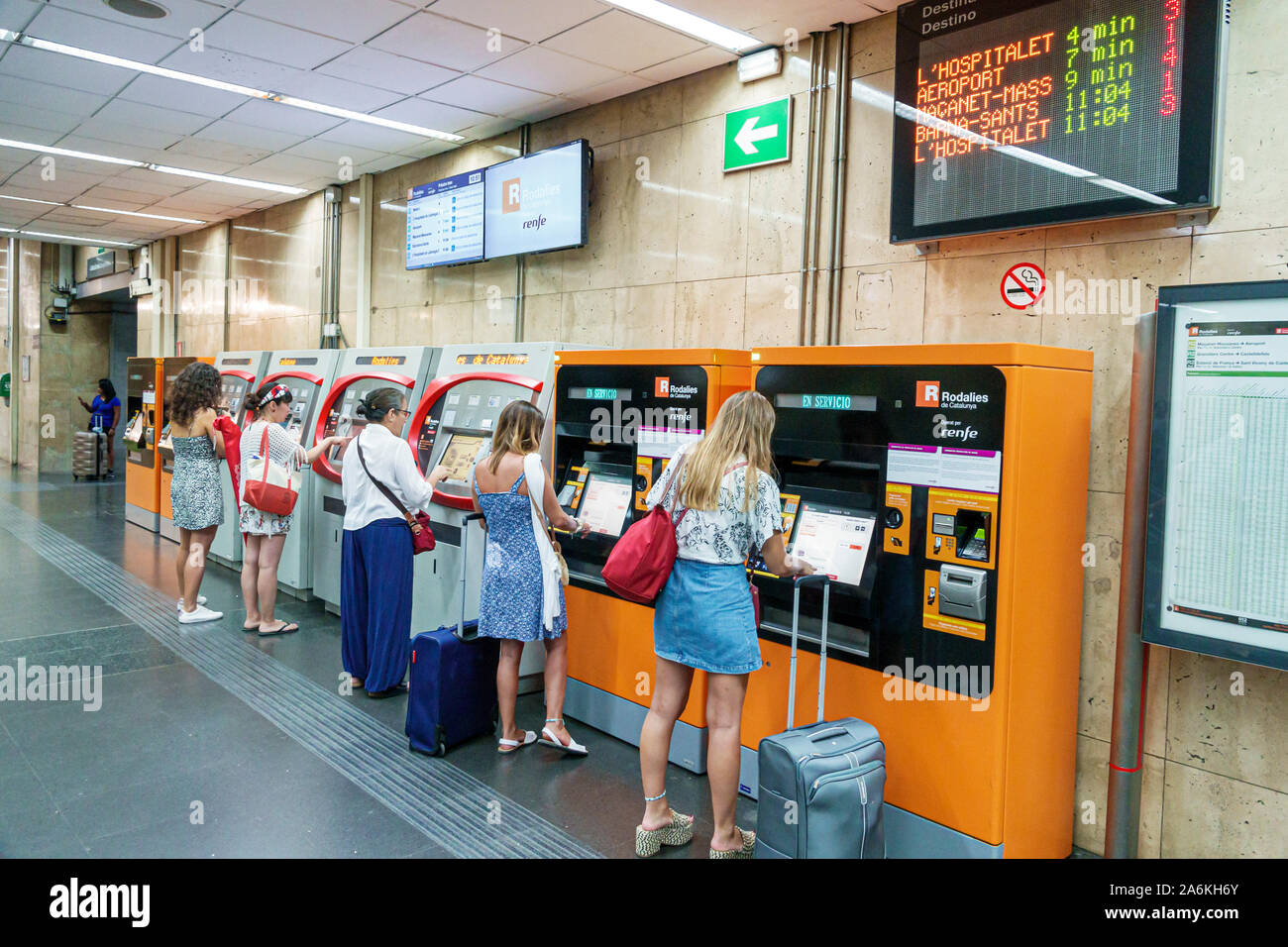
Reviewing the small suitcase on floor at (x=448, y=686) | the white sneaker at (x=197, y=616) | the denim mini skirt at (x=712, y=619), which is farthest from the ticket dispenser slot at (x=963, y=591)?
the white sneaker at (x=197, y=616)

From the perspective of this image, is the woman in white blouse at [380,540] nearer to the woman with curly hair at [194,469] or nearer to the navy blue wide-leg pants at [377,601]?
the navy blue wide-leg pants at [377,601]

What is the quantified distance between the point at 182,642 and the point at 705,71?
4337 millimetres

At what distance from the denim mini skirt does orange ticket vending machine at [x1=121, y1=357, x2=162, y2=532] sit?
7.30 m

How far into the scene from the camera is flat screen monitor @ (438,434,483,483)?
470 cm

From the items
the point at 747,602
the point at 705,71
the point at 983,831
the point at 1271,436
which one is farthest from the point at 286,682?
the point at 1271,436

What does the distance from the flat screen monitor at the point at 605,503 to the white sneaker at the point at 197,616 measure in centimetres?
294

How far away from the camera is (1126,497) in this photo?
9.01 feet

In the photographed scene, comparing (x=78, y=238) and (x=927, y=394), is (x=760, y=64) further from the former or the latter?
(x=78, y=238)

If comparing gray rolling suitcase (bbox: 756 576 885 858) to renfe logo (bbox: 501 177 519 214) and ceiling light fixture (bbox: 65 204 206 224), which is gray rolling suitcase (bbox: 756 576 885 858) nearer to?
renfe logo (bbox: 501 177 519 214)

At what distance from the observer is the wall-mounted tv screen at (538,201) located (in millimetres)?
5254

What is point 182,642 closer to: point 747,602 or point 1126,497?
point 747,602

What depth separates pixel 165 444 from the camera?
8133 millimetres

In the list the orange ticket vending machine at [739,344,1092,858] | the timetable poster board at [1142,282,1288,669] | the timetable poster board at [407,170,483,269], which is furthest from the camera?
the timetable poster board at [407,170,483,269]

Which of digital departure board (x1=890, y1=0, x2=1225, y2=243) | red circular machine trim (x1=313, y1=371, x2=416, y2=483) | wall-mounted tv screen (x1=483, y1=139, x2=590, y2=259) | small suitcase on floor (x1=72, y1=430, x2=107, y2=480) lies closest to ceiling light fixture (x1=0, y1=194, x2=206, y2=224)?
small suitcase on floor (x1=72, y1=430, x2=107, y2=480)
